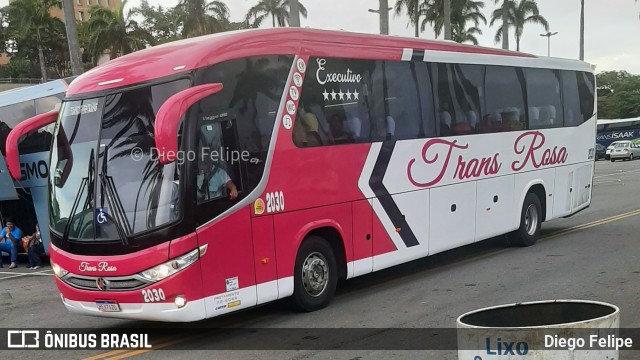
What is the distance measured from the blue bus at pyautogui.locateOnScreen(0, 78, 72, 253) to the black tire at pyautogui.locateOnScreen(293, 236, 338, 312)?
8.67 metres

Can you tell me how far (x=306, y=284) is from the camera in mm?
A: 8461

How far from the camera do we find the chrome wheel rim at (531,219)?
13234 millimetres

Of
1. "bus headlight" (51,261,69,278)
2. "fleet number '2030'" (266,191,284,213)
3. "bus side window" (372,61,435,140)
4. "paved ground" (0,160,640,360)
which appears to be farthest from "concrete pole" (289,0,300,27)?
"bus headlight" (51,261,69,278)

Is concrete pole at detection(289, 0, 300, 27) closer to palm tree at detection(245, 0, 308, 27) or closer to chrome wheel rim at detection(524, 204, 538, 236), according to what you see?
chrome wheel rim at detection(524, 204, 538, 236)

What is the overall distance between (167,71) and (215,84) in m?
0.58

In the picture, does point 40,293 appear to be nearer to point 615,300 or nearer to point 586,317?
point 615,300

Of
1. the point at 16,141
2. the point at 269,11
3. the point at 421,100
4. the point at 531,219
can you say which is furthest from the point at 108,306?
the point at 269,11

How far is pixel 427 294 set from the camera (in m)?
9.30

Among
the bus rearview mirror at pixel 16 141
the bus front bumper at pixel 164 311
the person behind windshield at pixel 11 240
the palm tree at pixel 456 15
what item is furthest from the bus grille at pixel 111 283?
the palm tree at pixel 456 15

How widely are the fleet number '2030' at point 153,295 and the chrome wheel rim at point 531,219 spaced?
8.47 metres

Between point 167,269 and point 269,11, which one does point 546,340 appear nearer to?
point 167,269

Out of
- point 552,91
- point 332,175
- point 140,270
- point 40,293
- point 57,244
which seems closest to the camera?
point 140,270

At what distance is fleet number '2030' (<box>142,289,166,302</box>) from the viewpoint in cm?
696

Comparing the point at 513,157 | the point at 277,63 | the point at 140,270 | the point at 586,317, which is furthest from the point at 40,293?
the point at 586,317
